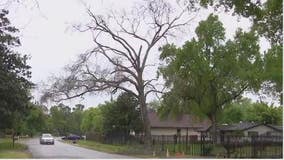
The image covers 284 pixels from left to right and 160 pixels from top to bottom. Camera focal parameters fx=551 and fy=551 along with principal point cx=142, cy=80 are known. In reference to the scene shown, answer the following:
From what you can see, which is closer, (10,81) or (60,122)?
(10,81)

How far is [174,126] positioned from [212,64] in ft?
92.7

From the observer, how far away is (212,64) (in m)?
60.5

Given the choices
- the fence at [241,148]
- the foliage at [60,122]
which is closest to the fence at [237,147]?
the fence at [241,148]

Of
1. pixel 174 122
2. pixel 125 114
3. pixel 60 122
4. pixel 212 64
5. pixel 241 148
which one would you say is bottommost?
pixel 241 148

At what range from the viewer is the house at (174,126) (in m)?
85.3

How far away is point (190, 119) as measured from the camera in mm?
90812

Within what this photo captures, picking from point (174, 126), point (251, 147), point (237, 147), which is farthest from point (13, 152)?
point (174, 126)

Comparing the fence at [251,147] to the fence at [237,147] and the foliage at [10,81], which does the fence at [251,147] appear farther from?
the foliage at [10,81]

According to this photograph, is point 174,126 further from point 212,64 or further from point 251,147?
point 251,147

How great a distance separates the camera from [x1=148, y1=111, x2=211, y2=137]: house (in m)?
85.3

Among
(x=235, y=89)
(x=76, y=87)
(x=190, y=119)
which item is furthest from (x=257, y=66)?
(x=190, y=119)

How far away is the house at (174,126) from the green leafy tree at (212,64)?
73.3 ft

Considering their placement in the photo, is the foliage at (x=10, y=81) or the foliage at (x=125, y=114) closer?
the foliage at (x=10, y=81)

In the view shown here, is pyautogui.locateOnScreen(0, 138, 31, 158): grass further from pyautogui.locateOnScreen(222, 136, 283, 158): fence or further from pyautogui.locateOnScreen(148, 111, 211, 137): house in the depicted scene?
pyautogui.locateOnScreen(148, 111, 211, 137): house
